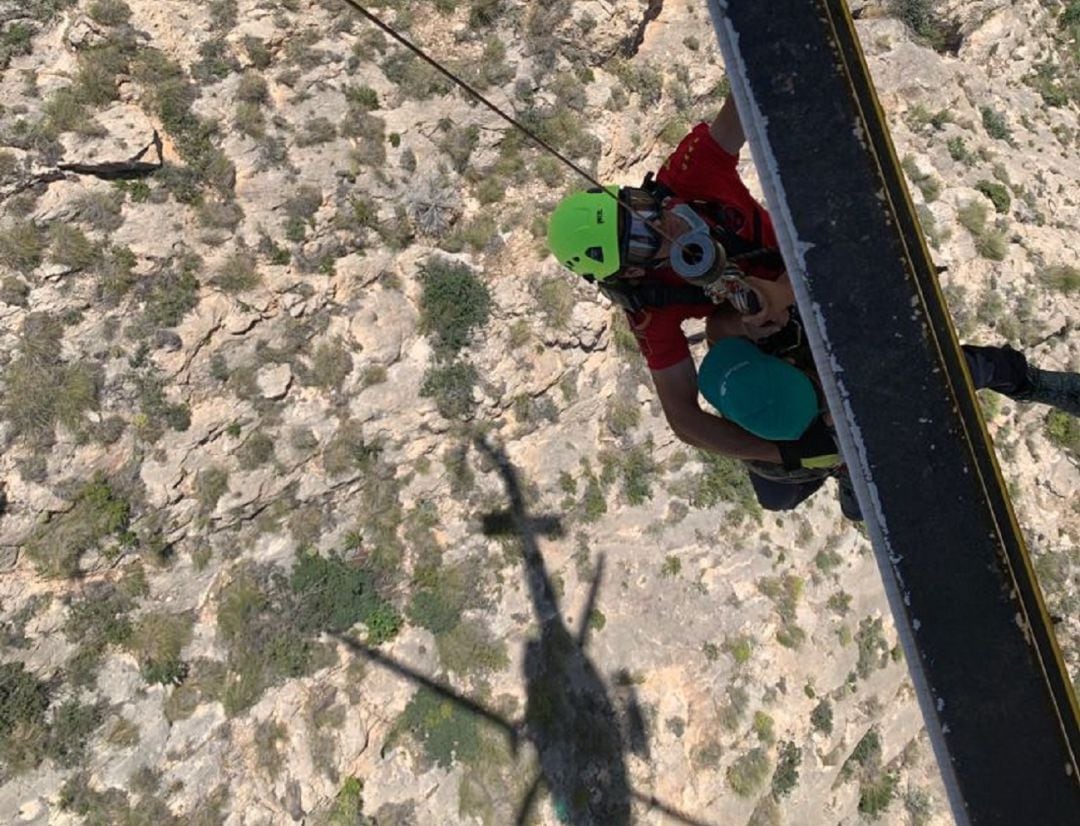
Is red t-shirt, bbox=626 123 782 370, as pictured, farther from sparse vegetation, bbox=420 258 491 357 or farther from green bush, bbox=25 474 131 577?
green bush, bbox=25 474 131 577

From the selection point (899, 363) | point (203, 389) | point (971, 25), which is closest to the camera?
point (899, 363)

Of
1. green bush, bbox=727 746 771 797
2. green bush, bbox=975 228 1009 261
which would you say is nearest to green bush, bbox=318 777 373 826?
green bush, bbox=727 746 771 797

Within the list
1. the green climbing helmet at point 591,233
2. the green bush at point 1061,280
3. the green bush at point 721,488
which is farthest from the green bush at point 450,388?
Answer: the green bush at point 1061,280

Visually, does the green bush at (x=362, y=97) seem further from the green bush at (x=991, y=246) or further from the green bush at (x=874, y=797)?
the green bush at (x=874, y=797)

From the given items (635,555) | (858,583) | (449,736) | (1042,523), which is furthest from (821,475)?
(1042,523)

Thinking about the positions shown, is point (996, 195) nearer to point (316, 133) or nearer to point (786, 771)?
point (786, 771)

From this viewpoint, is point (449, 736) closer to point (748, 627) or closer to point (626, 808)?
point (626, 808)

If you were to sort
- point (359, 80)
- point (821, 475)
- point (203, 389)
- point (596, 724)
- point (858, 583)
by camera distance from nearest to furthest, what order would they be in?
point (821, 475), point (203, 389), point (596, 724), point (359, 80), point (858, 583)
